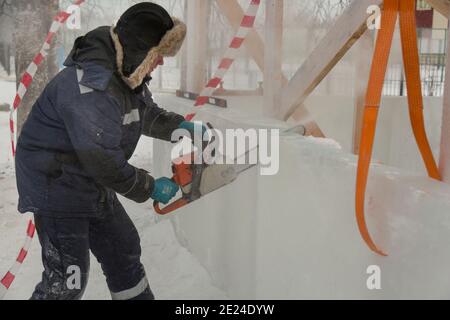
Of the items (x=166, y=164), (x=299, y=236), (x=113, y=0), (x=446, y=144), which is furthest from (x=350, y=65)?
(x=113, y=0)

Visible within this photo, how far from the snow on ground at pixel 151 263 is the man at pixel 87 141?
3.83 feet

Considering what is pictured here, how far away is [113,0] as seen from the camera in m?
10.4

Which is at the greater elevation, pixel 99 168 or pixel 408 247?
pixel 99 168

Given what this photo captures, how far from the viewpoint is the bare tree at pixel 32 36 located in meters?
7.14

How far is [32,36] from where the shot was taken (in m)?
7.23

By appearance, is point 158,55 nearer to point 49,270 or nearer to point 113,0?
point 49,270

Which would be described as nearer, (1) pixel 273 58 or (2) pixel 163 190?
(2) pixel 163 190

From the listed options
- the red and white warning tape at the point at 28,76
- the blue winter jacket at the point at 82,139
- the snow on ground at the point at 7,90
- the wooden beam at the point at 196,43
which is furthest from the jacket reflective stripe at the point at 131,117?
the snow on ground at the point at 7,90

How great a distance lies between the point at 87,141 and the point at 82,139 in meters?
0.02

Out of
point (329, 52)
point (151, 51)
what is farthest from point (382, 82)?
point (151, 51)

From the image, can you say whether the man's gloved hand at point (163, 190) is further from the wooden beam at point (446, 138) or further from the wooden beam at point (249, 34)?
the wooden beam at point (249, 34)

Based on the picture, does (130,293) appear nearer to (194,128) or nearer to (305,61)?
(194,128)

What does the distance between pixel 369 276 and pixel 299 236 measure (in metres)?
0.57

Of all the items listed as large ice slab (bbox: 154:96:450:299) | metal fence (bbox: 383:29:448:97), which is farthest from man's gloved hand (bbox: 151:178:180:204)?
metal fence (bbox: 383:29:448:97)
